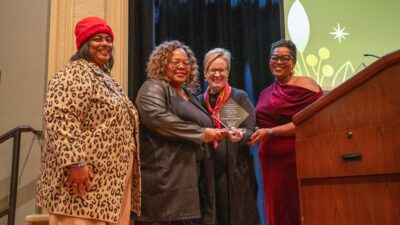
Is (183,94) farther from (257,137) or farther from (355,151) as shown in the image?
(355,151)

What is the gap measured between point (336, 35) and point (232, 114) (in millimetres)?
1829

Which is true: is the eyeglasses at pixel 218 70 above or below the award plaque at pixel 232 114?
above

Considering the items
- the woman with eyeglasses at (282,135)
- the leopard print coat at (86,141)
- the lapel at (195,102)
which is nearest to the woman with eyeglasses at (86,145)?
the leopard print coat at (86,141)

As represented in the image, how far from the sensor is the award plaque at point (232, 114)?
2235mm

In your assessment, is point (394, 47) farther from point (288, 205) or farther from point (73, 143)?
point (73, 143)

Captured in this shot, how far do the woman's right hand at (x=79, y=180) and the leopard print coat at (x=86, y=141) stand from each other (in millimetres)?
→ 22

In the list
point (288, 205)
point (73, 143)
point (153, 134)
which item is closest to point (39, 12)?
point (153, 134)

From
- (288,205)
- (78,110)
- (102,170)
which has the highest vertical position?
(78,110)

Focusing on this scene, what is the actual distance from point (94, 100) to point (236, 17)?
6.30 feet

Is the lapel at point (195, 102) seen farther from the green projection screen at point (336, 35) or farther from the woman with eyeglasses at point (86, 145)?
the green projection screen at point (336, 35)

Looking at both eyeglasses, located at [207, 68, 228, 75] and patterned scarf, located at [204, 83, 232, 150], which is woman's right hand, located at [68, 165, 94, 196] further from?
eyeglasses, located at [207, 68, 228, 75]

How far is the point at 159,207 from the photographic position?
1964 millimetres

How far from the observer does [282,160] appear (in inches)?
93.4

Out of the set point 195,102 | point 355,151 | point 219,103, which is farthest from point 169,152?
point 355,151
